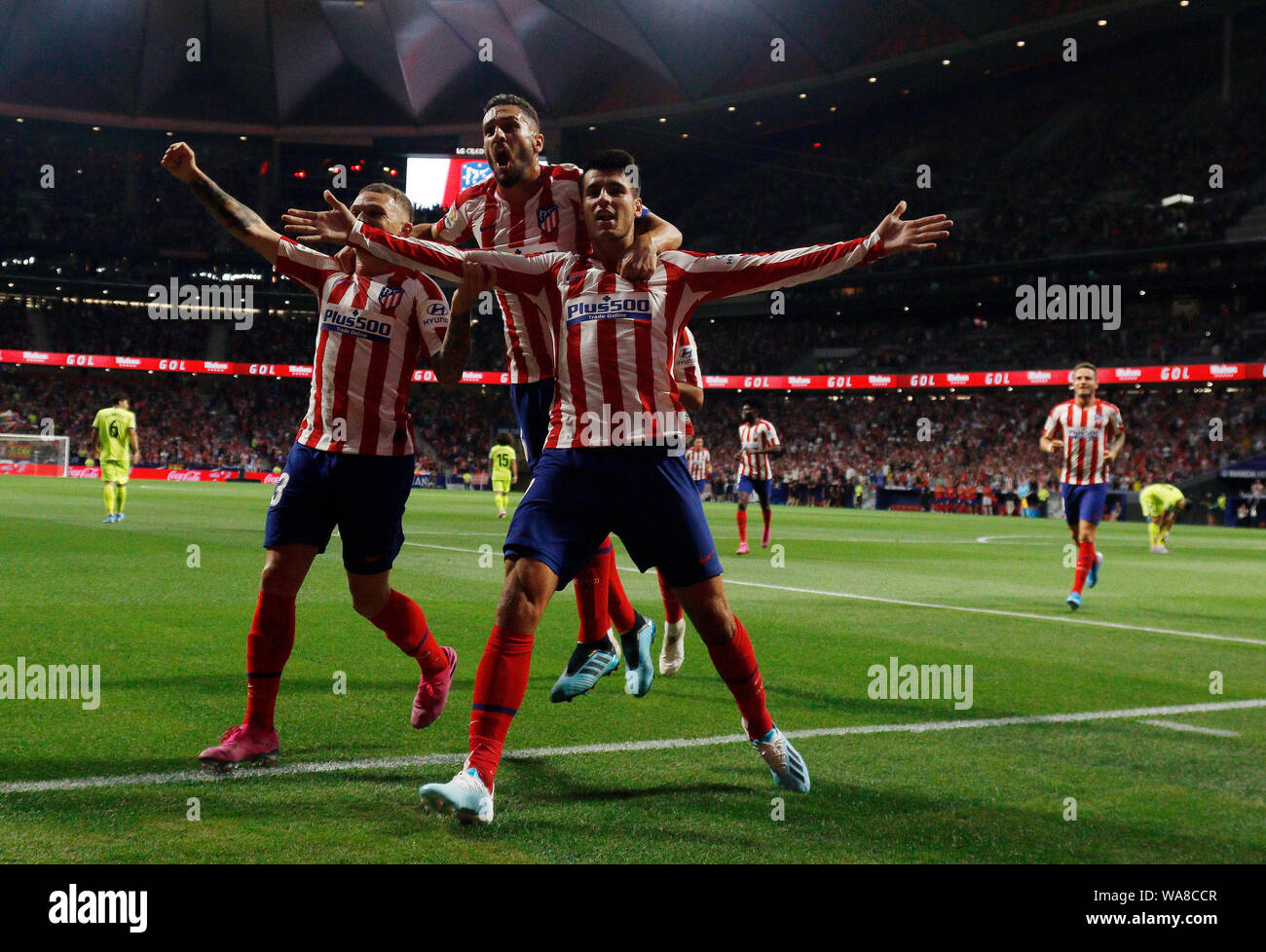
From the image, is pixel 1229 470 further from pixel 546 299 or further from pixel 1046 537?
pixel 546 299

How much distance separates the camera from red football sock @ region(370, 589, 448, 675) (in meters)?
5.13

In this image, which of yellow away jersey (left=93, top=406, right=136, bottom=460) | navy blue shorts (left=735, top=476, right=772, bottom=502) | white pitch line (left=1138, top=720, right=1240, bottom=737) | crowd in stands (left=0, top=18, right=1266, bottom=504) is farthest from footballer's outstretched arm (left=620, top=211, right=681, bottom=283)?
crowd in stands (left=0, top=18, right=1266, bottom=504)

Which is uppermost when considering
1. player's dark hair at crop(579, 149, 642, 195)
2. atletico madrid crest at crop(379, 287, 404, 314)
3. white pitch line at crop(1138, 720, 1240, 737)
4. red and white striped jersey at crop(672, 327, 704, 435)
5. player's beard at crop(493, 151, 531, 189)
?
player's beard at crop(493, 151, 531, 189)

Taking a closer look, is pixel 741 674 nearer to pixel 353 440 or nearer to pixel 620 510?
pixel 620 510

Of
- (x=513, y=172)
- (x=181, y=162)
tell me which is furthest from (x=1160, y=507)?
(x=181, y=162)

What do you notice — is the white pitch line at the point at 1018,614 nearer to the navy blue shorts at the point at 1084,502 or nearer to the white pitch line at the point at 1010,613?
the white pitch line at the point at 1010,613

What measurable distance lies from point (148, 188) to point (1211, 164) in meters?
52.4

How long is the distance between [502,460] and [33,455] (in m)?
27.5

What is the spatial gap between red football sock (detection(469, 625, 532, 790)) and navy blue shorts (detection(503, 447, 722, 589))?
317 millimetres

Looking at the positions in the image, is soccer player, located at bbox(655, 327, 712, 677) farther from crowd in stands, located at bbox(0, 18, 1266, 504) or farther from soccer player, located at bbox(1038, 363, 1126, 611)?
crowd in stands, located at bbox(0, 18, 1266, 504)

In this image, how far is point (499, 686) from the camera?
12.7 feet

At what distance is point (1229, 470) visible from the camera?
39406 millimetres

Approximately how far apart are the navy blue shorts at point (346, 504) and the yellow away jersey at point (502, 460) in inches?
886

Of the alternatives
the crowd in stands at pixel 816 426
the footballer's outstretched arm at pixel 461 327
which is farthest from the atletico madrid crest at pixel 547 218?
the crowd in stands at pixel 816 426
